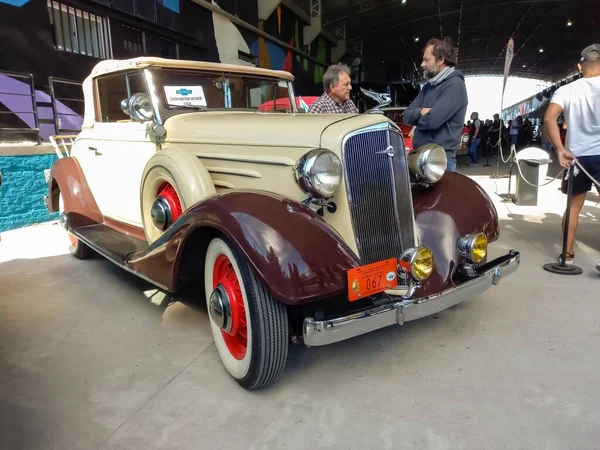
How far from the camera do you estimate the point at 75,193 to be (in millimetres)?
4039

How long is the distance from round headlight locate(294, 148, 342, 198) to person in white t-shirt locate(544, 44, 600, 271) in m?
2.24

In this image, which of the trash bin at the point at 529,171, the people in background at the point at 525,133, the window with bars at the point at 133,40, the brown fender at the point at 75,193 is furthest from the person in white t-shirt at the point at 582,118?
the people in background at the point at 525,133

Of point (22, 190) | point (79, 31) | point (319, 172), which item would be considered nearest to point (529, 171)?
point (319, 172)

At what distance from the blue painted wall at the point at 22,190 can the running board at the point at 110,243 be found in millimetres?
2383

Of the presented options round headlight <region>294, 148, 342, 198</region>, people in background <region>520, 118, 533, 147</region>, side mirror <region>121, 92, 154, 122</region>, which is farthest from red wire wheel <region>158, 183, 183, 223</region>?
people in background <region>520, 118, 533, 147</region>

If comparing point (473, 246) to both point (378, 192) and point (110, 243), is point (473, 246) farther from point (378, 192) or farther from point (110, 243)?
point (110, 243)

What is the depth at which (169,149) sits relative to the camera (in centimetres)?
285

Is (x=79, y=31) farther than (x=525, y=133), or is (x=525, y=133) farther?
(x=525, y=133)

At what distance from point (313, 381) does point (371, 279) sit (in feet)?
2.21

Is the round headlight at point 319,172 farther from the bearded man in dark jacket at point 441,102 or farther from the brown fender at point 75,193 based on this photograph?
the brown fender at point 75,193

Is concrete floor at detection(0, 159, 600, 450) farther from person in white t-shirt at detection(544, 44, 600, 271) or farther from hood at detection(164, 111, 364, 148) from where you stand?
hood at detection(164, 111, 364, 148)

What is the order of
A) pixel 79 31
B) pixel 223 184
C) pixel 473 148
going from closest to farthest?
1. pixel 223 184
2. pixel 79 31
3. pixel 473 148

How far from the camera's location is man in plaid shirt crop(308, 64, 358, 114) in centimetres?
384

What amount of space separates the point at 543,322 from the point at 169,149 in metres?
2.66
